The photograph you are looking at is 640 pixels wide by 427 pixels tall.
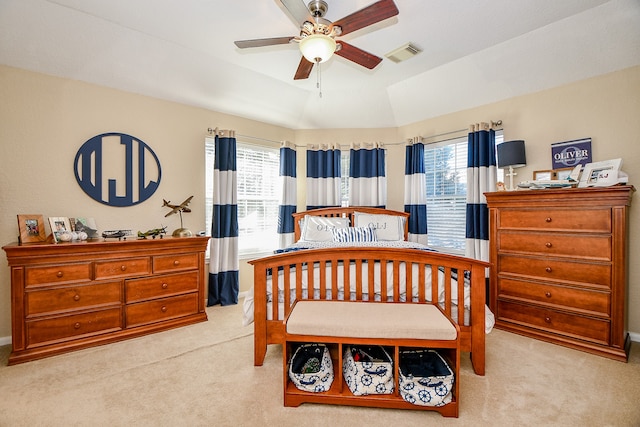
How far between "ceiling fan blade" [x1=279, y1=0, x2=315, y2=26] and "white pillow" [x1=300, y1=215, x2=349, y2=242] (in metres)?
2.26

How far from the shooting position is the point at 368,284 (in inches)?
85.1

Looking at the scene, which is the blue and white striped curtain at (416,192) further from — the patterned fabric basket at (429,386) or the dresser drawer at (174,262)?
the dresser drawer at (174,262)

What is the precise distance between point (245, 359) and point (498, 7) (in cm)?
Result: 347

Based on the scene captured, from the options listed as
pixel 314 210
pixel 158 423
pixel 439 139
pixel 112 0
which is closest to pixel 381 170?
pixel 439 139

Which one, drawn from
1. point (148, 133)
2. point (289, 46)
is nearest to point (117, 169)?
point (148, 133)

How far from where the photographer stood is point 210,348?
2.43m

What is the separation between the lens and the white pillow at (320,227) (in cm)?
353

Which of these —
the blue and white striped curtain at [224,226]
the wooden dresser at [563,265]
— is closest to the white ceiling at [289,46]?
the blue and white striped curtain at [224,226]

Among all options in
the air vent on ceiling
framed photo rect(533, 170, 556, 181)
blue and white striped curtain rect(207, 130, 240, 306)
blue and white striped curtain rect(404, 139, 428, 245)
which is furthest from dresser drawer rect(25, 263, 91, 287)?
framed photo rect(533, 170, 556, 181)

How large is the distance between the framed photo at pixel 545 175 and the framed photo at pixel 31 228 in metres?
4.79

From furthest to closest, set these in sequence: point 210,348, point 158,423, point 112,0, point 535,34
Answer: point 535,34 → point 210,348 → point 112,0 → point 158,423

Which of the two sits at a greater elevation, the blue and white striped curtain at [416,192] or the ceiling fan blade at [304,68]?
the ceiling fan blade at [304,68]

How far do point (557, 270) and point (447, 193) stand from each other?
1.62 meters

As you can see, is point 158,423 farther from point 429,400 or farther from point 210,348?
point 429,400
